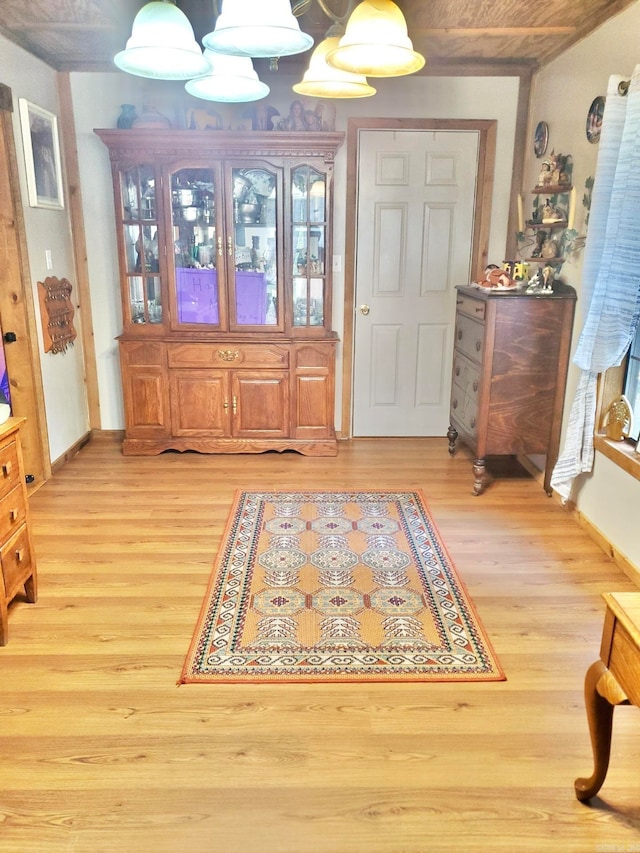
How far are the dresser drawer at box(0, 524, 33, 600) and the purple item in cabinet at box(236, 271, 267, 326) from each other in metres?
2.21

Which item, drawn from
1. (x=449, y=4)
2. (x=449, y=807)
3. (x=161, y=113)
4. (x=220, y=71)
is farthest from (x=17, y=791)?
(x=161, y=113)

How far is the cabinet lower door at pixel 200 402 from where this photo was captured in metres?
4.37

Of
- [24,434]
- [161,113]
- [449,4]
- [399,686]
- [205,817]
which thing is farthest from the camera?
[161,113]

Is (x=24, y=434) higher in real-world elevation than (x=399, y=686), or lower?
higher

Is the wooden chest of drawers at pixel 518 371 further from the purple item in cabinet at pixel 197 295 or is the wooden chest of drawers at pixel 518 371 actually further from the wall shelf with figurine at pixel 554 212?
the purple item in cabinet at pixel 197 295

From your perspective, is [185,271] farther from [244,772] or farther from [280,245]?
[244,772]

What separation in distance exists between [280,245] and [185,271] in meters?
0.65

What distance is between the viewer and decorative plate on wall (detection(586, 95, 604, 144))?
323 centimetres

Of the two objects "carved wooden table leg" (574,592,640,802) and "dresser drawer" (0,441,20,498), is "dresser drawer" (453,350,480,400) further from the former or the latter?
"dresser drawer" (0,441,20,498)

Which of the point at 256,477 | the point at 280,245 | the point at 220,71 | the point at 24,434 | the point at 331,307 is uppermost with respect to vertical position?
the point at 220,71

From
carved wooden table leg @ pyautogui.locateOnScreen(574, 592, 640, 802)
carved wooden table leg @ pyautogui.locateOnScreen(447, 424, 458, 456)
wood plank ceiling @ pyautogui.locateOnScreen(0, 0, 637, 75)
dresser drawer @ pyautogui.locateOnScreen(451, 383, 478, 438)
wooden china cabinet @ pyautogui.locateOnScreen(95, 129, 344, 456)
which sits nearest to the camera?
carved wooden table leg @ pyautogui.locateOnScreen(574, 592, 640, 802)

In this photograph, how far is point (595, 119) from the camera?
328 centimetres

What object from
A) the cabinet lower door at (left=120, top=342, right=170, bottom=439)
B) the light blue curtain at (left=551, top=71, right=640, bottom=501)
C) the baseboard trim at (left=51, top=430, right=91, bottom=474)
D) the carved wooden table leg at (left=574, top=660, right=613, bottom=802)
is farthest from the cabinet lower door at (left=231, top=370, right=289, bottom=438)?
the carved wooden table leg at (left=574, top=660, right=613, bottom=802)

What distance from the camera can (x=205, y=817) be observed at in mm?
1693
